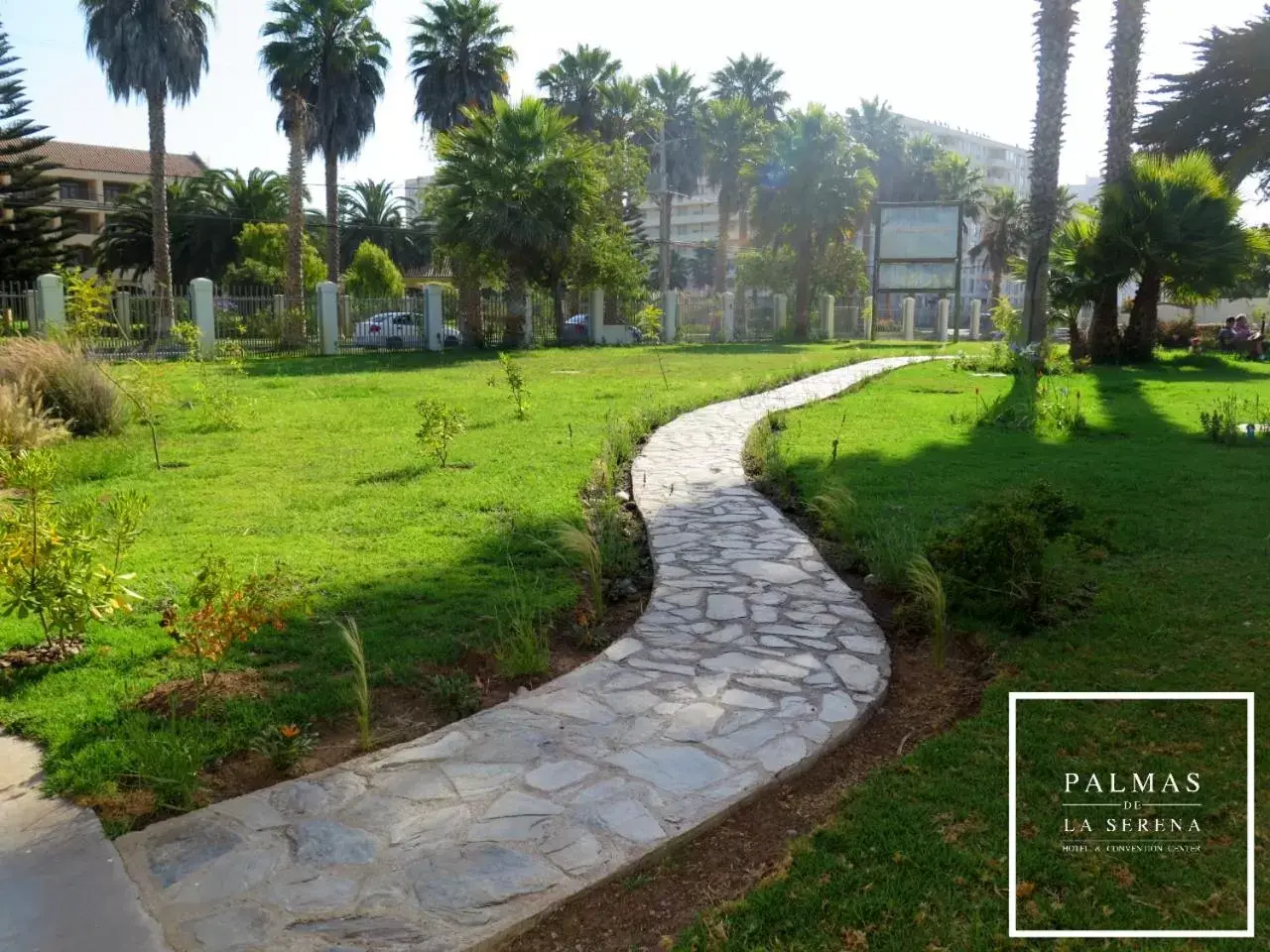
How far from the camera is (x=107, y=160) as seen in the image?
64875 mm

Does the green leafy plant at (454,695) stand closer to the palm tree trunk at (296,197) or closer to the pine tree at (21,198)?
the palm tree trunk at (296,197)

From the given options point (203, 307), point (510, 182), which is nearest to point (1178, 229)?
point (510, 182)

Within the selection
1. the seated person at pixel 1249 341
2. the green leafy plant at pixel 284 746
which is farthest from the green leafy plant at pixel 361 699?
the seated person at pixel 1249 341

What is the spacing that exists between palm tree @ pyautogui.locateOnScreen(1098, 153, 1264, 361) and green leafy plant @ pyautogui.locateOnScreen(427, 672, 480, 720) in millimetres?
19280

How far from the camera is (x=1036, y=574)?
17.3 ft

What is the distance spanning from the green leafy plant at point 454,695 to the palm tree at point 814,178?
112 ft

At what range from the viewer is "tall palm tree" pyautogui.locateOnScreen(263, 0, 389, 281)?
31672mm

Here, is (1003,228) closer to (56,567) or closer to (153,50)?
(153,50)

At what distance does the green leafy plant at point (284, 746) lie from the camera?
3.75 metres

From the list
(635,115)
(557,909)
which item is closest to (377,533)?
(557,909)

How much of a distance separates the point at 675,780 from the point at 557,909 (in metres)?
0.80

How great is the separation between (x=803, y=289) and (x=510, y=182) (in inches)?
577

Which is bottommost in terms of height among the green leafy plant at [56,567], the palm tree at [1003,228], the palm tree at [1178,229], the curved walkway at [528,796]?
the curved walkway at [528,796]

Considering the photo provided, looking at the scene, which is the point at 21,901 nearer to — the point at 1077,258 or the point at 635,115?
the point at 1077,258
